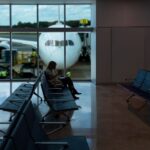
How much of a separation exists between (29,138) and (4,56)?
14884 mm

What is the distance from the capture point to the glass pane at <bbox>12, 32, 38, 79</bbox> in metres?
17.6

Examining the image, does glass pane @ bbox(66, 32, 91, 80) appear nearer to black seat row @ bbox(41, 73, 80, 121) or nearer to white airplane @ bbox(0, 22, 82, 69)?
white airplane @ bbox(0, 22, 82, 69)

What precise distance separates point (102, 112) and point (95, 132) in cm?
210

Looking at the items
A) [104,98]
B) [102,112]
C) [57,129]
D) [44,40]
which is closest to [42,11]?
[44,40]

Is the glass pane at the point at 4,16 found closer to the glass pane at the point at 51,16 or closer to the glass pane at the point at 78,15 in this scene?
the glass pane at the point at 51,16

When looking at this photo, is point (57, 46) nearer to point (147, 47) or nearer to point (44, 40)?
point (44, 40)

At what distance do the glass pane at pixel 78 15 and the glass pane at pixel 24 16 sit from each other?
1554 millimetres

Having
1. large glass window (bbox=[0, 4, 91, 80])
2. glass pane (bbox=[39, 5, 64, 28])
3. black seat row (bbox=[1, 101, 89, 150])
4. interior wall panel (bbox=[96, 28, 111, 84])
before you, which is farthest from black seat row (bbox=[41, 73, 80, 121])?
glass pane (bbox=[39, 5, 64, 28])

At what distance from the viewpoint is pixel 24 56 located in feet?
59.6

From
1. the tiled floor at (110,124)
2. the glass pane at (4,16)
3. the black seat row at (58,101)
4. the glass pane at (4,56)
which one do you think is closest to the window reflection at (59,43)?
the glass pane at (4,56)

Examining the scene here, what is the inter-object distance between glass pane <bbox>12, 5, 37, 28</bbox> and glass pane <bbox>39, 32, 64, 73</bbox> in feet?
2.56

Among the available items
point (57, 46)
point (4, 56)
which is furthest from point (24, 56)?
point (57, 46)

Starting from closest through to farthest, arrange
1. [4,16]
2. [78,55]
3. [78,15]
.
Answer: [4,16] < [78,15] < [78,55]

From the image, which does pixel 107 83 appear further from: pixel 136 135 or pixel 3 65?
pixel 136 135
